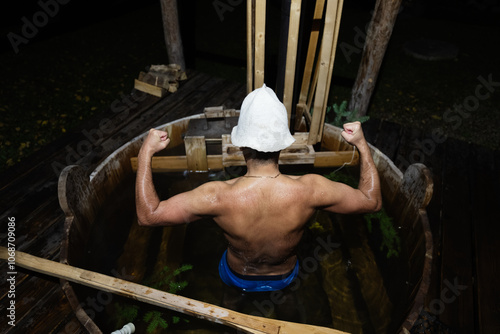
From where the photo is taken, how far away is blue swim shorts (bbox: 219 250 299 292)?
3.10 m

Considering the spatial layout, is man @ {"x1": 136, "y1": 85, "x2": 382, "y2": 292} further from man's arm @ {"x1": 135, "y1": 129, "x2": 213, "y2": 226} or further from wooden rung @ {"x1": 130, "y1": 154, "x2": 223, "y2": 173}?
wooden rung @ {"x1": 130, "y1": 154, "x2": 223, "y2": 173}

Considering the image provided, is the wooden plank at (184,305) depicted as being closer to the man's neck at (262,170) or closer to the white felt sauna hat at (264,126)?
the man's neck at (262,170)

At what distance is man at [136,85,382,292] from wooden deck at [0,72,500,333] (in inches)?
68.4

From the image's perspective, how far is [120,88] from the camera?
796 centimetres

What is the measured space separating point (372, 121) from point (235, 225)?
190 inches

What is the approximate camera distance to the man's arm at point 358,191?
244cm

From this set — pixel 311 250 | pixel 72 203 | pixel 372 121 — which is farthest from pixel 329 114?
pixel 72 203

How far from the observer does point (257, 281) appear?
3.11m

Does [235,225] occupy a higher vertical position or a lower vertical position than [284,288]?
higher

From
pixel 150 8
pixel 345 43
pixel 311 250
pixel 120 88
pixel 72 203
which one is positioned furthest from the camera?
pixel 150 8

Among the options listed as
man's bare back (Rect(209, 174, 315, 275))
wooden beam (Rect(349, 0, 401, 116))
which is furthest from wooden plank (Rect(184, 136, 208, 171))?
wooden beam (Rect(349, 0, 401, 116))

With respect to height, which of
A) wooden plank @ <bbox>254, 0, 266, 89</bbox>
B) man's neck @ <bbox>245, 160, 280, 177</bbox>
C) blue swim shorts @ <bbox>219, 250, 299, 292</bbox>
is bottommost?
blue swim shorts @ <bbox>219, 250, 299, 292</bbox>

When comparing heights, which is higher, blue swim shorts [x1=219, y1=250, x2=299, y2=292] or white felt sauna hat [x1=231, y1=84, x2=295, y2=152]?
white felt sauna hat [x1=231, y1=84, x2=295, y2=152]

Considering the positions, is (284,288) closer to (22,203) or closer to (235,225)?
(235,225)
